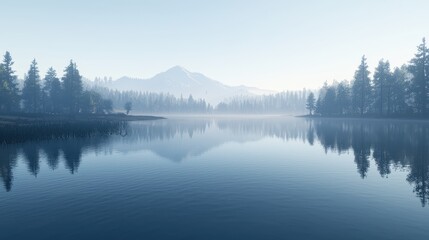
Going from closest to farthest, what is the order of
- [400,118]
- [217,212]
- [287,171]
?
[217,212] → [287,171] → [400,118]

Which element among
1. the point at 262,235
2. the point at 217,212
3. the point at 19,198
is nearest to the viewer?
the point at 262,235

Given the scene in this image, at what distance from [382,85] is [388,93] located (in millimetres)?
3643

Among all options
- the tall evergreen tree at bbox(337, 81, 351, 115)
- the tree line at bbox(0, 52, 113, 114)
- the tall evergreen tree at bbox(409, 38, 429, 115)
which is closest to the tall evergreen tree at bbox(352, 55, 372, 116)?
the tall evergreen tree at bbox(337, 81, 351, 115)

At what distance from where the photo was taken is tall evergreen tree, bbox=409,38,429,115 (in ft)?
256

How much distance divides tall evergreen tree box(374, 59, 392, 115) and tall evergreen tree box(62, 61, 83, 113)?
112m

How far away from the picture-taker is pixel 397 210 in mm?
14484

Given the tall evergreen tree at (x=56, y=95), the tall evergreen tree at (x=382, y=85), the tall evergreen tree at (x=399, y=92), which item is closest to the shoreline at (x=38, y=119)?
the tall evergreen tree at (x=56, y=95)

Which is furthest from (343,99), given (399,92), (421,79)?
(421,79)

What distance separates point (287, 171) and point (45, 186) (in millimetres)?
19614

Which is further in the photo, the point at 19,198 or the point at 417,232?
the point at 19,198

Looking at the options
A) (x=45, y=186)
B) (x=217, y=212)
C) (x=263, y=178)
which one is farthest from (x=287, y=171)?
(x=45, y=186)

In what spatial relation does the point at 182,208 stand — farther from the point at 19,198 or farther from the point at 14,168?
the point at 14,168

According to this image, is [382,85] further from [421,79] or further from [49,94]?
[49,94]

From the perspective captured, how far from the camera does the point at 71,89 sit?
100000mm
